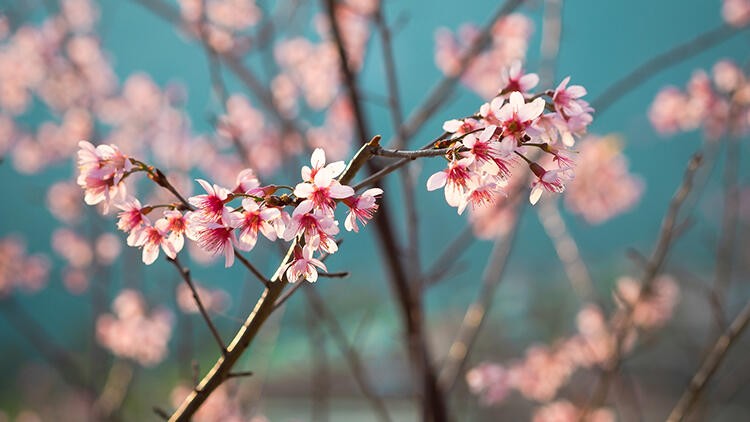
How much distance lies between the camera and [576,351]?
2.03 m

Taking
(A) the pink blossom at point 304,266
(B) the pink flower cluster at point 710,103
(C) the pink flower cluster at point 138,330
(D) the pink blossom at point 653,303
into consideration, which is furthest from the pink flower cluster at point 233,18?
(A) the pink blossom at point 304,266

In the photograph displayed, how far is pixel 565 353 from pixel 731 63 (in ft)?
3.17

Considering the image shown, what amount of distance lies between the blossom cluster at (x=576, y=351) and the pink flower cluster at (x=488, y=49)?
832mm

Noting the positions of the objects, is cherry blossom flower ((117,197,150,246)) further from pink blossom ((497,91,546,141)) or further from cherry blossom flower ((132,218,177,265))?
pink blossom ((497,91,546,141))

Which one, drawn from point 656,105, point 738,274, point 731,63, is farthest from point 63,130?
point 738,274

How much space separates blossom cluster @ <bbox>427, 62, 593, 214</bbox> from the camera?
517mm

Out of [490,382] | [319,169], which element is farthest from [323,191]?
[490,382]

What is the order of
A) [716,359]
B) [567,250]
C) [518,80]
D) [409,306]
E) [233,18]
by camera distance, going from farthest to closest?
[233,18], [567,250], [409,306], [716,359], [518,80]

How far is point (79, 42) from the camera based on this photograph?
2.86 meters

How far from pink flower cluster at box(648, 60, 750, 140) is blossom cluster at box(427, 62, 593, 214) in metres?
1.14

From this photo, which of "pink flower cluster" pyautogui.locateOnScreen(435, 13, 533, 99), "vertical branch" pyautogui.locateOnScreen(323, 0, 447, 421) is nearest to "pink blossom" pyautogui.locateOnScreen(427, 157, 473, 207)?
"vertical branch" pyautogui.locateOnScreen(323, 0, 447, 421)

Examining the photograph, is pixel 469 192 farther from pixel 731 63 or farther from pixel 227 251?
pixel 731 63

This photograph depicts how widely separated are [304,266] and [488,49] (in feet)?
5.62

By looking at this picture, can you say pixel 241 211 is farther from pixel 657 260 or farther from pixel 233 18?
pixel 233 18
